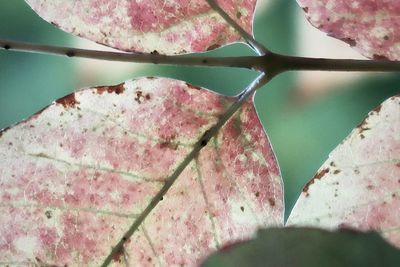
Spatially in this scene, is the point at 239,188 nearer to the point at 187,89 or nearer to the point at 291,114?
the point at 187,89

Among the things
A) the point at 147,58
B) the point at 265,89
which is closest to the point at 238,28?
the point at 147,58

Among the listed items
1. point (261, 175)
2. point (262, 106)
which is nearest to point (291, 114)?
point (262, 106)

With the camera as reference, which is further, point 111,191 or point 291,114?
point 291,114

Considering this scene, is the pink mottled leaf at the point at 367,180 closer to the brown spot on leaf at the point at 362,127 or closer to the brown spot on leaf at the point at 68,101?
the brown spot on leaf at the point at 362,127

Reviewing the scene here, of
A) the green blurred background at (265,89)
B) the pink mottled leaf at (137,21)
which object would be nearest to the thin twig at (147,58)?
the pink mottled leaf at (137,21)

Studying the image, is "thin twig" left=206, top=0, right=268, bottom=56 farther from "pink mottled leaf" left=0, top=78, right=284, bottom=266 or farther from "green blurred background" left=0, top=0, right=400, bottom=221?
"green blurred background" left=0, top=0, right=400, bottom=221

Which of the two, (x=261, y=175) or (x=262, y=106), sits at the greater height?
(x=262, y=106)

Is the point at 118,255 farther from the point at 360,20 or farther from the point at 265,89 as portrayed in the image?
the point at 265,89
